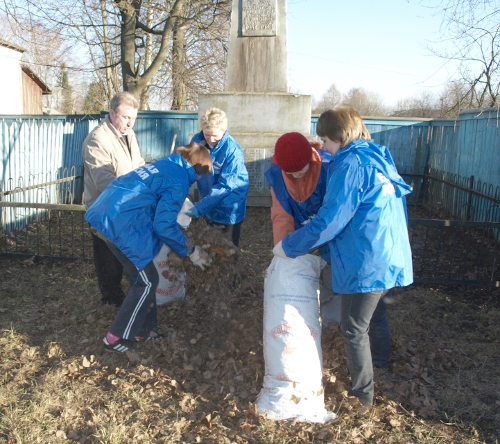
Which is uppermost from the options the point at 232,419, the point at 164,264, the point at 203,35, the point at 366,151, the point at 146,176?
the point at 203,35

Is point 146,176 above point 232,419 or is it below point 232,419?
above

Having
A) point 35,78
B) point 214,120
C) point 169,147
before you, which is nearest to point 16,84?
point 35,78

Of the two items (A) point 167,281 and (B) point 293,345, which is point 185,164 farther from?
(B) point 293,345

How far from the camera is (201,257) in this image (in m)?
3.51

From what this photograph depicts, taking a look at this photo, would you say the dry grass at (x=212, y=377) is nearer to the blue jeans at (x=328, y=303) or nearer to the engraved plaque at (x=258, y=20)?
the blue jeans at (x=328, y=303)

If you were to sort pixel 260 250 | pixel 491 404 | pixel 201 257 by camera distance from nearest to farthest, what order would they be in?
pixel 491 404 → pixel 201 257 → pixel 260 250

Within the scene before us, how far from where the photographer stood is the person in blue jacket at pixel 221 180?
3859mm

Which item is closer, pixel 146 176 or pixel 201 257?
pixel 146 176

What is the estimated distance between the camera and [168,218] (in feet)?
9.95

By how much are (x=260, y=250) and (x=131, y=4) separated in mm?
8703

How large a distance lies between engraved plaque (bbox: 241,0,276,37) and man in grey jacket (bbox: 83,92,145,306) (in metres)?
5.02

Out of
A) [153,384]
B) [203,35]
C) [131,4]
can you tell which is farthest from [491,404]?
[203,35]

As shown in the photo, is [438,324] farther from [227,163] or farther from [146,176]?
[146,176]

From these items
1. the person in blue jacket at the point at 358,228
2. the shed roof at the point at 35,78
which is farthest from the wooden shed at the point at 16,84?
the person in blue jacket at the point at 358,228
